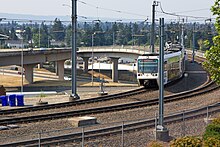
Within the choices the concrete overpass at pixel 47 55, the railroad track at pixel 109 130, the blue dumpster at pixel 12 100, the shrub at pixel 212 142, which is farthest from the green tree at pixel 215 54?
the concrete overpass at pixel 47 55

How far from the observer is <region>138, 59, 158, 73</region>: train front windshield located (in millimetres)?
42656

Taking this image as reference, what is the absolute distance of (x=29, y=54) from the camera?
271ft

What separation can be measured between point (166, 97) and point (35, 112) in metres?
11.2

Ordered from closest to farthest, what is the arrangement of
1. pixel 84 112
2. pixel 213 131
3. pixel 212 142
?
pixel 212 142
pixel 213 131
pixel 84 112

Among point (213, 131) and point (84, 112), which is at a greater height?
point (213, 131)

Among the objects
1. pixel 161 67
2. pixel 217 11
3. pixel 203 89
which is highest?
pixel 217 11

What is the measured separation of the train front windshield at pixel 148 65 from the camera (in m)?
42.7

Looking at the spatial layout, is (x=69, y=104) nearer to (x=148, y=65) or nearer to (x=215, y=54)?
(x=148, y=65)

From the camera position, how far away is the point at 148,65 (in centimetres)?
4294

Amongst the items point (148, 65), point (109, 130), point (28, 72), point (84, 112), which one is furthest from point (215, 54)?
point (28, 72)

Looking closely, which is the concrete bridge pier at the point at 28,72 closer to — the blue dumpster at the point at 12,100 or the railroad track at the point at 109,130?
the blue dumpster at the point at 12,100

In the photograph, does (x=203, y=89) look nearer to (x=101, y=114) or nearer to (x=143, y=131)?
(x=101, y=114)

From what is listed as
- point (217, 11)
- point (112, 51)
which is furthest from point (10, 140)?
point (112, 51)

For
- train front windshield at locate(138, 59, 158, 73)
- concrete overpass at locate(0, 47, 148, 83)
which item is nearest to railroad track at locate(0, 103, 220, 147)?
train front windshield at locate(138, 59, 158, 73)
